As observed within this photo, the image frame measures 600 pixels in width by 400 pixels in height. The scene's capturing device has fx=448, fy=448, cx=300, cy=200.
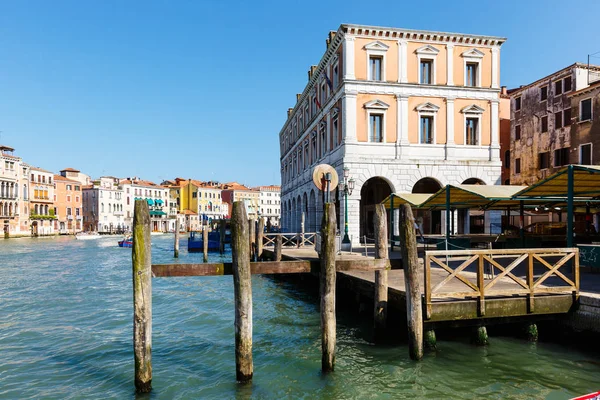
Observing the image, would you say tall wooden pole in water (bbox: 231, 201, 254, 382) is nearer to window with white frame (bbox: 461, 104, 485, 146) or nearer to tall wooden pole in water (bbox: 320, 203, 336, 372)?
tall wooden pole in water (bbox: 320, 203, 336, 372)

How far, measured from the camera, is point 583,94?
26.9 metres

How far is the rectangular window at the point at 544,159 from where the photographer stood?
30.1 metres

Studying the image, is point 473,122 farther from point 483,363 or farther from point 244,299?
point 244,299

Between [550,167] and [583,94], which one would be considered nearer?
[583,94]

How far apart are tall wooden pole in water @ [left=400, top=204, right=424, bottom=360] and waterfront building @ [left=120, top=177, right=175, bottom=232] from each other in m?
84.1

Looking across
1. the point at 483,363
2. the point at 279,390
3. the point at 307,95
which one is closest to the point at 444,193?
the point at 483,363

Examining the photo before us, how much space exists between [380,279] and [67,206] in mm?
79378

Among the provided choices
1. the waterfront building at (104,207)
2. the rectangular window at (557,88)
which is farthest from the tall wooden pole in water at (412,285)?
the waterfront building at (104,207)

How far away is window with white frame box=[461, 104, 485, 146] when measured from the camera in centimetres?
2458

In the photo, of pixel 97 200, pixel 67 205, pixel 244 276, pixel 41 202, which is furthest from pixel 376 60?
pixel 97 200

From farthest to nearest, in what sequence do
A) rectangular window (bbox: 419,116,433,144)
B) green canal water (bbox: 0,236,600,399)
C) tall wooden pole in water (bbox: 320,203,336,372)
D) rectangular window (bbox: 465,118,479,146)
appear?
rectangular window (bbox: 465,118,479,146), rectangular window (bbox: 419,116,433,144), tall wooden pole in water (bbox: 320,203,336,372), green canal water (bbox: 0,236,600,399)

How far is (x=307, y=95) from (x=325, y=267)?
28477mm

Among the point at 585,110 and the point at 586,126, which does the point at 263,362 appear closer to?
the point at 586,126

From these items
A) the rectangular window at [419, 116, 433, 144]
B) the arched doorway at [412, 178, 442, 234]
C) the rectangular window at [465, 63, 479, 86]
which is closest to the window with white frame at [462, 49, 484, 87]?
the rectangular window at [465, 63, 479, 86]
